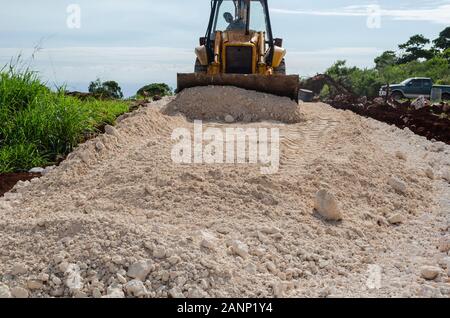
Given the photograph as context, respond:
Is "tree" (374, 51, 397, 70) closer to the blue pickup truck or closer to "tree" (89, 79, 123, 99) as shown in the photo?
the blue pickup truck

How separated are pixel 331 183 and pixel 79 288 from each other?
2782mm

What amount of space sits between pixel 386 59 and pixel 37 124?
27.8m

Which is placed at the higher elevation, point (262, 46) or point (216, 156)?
point (262, 46)

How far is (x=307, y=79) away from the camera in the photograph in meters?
22.0

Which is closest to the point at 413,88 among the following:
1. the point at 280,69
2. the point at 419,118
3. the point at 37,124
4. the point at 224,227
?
the point at 419,118

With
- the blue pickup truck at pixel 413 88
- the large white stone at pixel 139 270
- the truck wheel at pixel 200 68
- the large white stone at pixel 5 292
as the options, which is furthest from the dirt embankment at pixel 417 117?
the large white stone at pixel 5 292

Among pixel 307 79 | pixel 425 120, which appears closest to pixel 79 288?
pixel 425 120

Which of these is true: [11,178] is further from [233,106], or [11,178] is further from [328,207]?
[233,106]

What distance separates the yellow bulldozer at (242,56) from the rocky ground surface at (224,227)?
353 centimetres

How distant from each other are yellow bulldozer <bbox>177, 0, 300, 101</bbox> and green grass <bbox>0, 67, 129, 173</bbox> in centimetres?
281

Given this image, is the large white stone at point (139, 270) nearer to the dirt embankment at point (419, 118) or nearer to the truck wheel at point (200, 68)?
the dirt embankment at point (419, 118)

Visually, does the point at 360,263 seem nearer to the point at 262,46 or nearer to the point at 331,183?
the point at 331,183

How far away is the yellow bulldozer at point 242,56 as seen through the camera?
1038 centimetres

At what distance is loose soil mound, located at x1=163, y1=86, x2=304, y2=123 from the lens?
9500 mm
